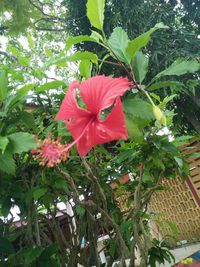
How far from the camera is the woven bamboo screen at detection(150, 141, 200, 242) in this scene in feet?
17.0

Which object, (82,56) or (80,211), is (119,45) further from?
(80,211)

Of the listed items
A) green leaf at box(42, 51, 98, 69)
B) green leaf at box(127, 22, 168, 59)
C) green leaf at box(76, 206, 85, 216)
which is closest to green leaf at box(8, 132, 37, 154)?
green leaf at box(42, 51, 98, 69)

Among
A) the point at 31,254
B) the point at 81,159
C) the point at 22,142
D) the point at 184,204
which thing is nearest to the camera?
the point at 22,142

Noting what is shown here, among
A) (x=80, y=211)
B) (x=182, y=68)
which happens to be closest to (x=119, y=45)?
(x=182, y=68)

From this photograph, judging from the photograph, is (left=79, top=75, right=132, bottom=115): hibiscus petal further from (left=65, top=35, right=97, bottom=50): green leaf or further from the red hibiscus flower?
(left=65, top=35, right=97, bottom=50): green leaf

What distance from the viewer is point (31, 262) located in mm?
1059

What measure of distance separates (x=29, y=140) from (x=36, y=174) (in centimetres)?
61

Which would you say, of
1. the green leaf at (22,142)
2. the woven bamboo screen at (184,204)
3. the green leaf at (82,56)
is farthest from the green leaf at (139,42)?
the woven bamboo screen at (184,204)

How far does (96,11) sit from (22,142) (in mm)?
373

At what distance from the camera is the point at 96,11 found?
721 mm

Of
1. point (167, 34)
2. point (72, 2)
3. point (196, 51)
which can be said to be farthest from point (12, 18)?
point (196, 51)

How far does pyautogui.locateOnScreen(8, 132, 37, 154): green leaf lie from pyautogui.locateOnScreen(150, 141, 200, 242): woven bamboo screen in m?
4.58

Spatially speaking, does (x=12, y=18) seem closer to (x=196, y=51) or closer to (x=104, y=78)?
(x=196, y=51)

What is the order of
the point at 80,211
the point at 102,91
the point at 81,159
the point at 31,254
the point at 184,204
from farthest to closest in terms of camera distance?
A: the point at 184,204 < the point at 80,211 < the point at 81,159 < the point at 31,254 < the point at 102,91
